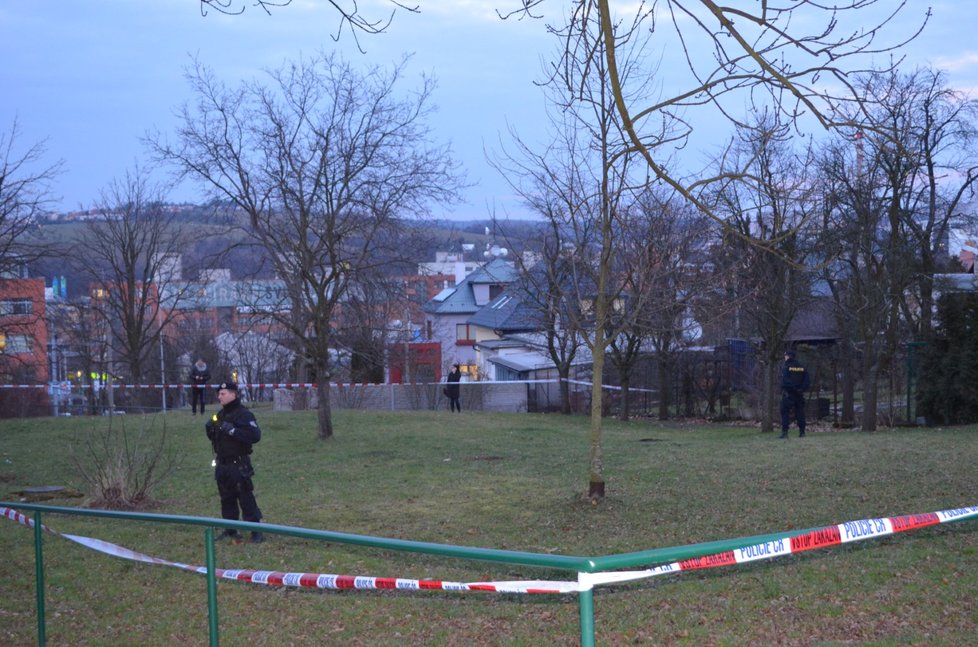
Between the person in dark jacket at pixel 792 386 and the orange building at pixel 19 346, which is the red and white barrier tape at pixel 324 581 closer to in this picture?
the person in dark jacket at pixel 792 386

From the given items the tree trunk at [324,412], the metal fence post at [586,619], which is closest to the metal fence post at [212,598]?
the metal fence post at [586,619]

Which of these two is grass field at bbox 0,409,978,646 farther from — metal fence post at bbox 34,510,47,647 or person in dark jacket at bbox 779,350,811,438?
person in dark jacket at bbox 779,350,811,438

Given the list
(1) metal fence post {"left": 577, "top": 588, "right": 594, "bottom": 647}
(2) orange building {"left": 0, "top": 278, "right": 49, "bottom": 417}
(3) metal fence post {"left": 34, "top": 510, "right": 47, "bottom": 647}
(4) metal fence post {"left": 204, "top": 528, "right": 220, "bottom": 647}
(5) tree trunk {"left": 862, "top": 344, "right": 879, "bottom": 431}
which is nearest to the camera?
(1) metal fence post {"left": 577, "top": 588, "right": 594, "bottom": 647}

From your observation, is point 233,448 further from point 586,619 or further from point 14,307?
point 14,307

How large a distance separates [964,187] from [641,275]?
19073mm

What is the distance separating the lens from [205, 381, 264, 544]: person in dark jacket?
10.3 metres

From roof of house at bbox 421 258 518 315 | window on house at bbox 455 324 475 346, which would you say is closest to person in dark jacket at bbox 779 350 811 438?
roof of house at bbox 421 258 518 315

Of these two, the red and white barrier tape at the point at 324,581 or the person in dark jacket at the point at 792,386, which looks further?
the person in dark jacket at the point at 792,386

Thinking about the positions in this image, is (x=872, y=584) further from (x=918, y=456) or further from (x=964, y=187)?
(x=964, y=187)

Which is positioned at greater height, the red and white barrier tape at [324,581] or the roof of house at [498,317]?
the roof of house at [498,317]

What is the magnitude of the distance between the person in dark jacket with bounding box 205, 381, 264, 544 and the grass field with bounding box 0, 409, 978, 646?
1.19m

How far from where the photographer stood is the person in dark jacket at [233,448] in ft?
33.8

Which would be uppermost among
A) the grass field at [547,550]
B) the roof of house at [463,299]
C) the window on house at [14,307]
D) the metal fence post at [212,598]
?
the roof of house at [463,299]

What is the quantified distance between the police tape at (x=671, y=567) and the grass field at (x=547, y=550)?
249 mm
